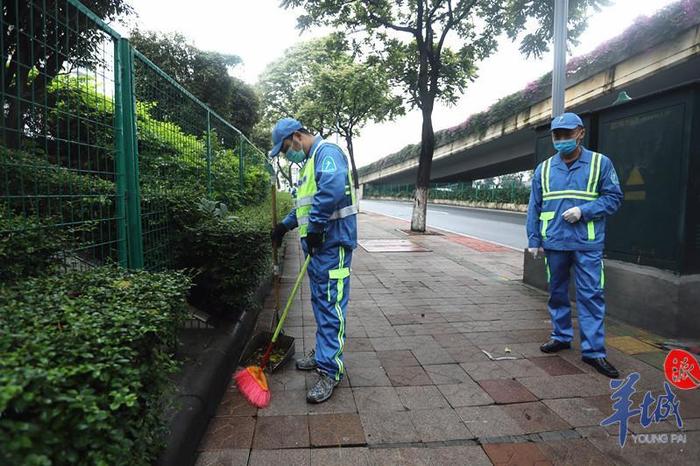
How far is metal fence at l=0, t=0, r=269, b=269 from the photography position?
2.16 m

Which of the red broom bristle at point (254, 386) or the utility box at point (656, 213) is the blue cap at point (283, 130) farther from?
the utility box at point (656, 213)

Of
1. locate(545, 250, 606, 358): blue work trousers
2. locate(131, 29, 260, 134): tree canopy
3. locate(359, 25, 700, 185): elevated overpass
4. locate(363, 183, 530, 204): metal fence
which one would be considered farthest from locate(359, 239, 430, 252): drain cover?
locate(363, 183, 530, 204): metal fence

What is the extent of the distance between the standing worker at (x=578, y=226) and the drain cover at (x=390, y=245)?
6118 mm

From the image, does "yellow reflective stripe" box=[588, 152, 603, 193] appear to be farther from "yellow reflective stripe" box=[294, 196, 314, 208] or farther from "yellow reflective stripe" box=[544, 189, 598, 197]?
"yellow reflective stripe" box=[294, 196, 314, 208]

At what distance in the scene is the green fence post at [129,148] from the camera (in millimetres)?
3004

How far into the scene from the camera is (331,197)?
2.81 m

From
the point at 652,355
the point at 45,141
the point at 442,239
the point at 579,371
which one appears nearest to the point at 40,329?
the point at 45,141

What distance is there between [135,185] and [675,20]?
14.4m

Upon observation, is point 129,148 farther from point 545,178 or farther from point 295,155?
point 545,178

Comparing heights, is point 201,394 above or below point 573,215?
below

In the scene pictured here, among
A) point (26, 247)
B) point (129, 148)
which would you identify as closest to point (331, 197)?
point (129, 148)

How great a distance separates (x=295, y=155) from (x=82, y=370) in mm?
2245

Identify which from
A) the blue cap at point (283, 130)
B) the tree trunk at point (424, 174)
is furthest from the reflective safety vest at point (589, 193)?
the tree trunk at point (424, 174)

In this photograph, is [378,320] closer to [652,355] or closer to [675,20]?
[652,355]
